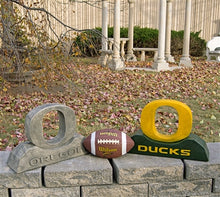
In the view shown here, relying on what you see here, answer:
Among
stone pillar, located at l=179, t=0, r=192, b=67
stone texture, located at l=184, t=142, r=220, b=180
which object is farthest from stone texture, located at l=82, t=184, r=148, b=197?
stone pillar, located at l=179, t=0, r=192, b=67

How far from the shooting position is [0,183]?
7.43 ft

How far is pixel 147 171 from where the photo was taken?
2.33 m

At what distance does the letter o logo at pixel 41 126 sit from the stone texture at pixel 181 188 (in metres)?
0.80

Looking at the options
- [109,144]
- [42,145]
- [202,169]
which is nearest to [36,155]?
[42,145]

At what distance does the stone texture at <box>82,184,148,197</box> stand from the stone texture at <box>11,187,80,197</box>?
3.4 inches

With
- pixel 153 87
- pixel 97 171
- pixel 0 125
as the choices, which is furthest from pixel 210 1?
pixel 97 171

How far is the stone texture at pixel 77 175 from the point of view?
228cm

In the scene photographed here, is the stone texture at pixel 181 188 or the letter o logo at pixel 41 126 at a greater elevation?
the letter o logo at pixel 41 126

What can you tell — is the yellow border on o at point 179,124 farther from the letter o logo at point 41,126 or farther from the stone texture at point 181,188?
the letter o logo at point 41,126

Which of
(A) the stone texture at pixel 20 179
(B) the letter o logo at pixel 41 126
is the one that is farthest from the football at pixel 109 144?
(A) the stone texture at pixel 20 179

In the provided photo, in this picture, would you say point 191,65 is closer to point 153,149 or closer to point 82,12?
point 82,12

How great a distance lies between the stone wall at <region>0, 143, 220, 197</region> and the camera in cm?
228

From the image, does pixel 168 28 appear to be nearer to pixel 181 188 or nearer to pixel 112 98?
pixel 112 98

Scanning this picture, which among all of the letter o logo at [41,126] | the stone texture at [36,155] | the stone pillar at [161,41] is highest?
the stone pillar at [161,41]
